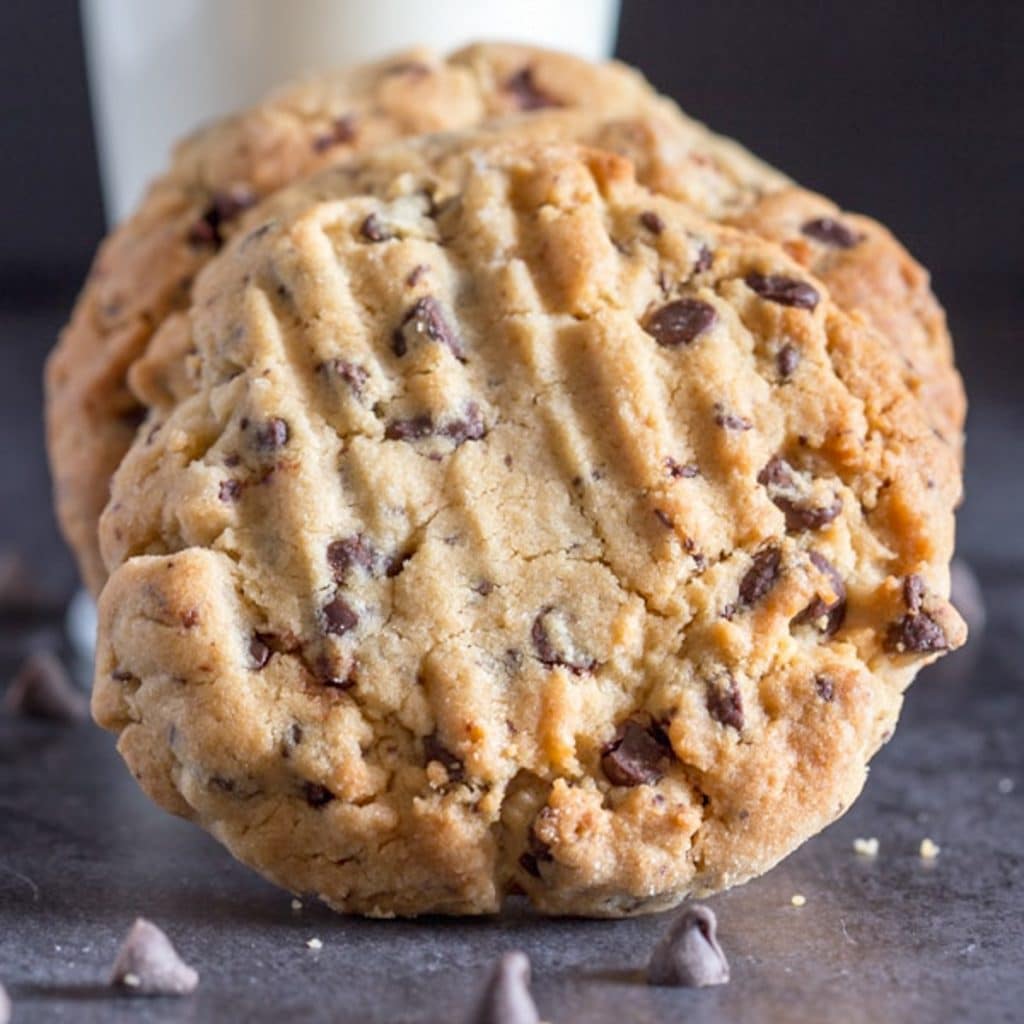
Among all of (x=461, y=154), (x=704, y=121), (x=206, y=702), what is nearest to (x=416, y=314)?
(x=461, y=154)

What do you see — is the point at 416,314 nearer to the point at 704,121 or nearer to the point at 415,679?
the point at 415,679

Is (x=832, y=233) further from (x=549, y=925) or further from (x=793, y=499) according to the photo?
(x=549, y=925)

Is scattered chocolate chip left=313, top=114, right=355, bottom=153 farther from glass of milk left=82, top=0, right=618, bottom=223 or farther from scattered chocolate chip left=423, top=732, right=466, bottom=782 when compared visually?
scattered chocolate chip left=423, top=732, right=466, bottom=782

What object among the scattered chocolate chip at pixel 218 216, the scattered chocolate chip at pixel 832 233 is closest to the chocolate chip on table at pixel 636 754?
the scattered chocolate chip at pixel 832 233

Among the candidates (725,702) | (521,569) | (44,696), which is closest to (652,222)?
(521,569)

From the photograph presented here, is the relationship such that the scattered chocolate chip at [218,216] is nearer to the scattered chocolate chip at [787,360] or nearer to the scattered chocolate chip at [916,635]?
the scattered chocolate chip at [787,360]
